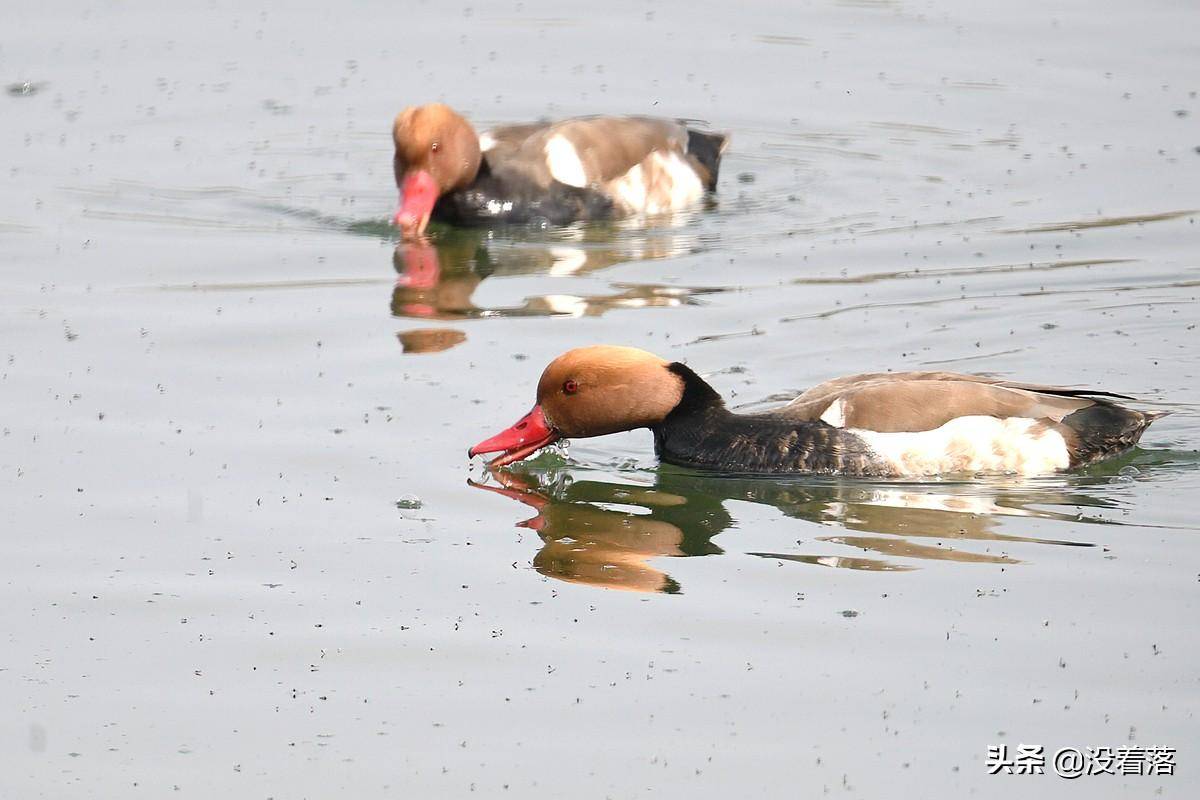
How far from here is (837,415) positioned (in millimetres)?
10180

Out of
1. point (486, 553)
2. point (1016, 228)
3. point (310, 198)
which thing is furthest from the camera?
point (310, 198)

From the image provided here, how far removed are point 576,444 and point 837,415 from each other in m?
1.56

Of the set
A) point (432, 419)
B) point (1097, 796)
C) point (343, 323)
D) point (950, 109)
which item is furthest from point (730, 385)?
point (950, 109)

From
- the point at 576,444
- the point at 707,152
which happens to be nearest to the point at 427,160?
the point at 707,152

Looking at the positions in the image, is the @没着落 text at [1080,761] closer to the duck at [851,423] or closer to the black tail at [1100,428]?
the duck at [851,423]

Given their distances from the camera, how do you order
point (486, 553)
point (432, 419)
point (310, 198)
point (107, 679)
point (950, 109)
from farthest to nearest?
point (950, 109) → point (310, 198) → point (432, 419) → point (486, 553) → point (107, 679)

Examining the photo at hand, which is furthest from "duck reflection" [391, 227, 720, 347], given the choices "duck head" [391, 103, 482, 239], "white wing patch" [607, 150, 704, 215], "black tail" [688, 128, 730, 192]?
"black tail" [688, 128, 730, 192]

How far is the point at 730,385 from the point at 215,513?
3272mm

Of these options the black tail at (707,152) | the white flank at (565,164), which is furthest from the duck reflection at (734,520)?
the black tail at (707,152)

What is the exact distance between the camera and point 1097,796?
6719 millimetres

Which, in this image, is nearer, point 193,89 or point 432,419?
point 432,419

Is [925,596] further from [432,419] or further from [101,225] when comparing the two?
[101,225]

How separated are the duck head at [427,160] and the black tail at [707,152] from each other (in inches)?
71.5

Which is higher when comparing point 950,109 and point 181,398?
point 950,109
